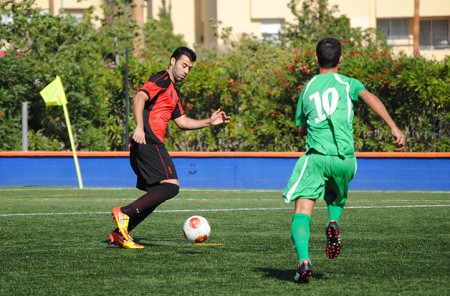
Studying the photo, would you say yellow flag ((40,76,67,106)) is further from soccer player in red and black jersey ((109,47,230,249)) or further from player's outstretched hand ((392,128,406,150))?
player's outstretched hand ((392,128,406,150))

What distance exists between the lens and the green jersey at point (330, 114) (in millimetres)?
7238

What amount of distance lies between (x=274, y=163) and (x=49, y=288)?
51.7 feet

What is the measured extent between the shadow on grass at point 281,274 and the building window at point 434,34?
135ft

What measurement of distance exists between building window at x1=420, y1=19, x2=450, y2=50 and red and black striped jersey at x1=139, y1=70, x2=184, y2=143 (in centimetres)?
3955

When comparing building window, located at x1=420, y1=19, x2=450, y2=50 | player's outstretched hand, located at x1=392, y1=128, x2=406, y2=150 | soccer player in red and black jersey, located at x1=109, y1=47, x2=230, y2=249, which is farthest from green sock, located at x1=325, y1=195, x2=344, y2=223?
building window, located at x1=420, y1=19, x2=450, y2=50

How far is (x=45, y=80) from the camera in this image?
26.2 meters

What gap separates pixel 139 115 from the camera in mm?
9211

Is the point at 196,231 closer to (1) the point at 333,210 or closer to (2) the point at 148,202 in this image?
(2) the point at 148,202

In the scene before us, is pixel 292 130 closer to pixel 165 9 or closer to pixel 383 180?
pixel 383 180

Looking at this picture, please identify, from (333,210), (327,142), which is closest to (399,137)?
(327,142)

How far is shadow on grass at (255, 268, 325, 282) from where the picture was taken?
7.37 meters

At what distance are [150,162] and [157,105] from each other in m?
0.55

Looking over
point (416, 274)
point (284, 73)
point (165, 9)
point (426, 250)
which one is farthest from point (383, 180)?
point (165, 9)

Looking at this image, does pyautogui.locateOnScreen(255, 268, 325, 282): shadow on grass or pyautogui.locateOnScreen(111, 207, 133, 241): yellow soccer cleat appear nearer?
pyautogui.locateOnScreen(255, 268, 325, 282): shadow on grass
